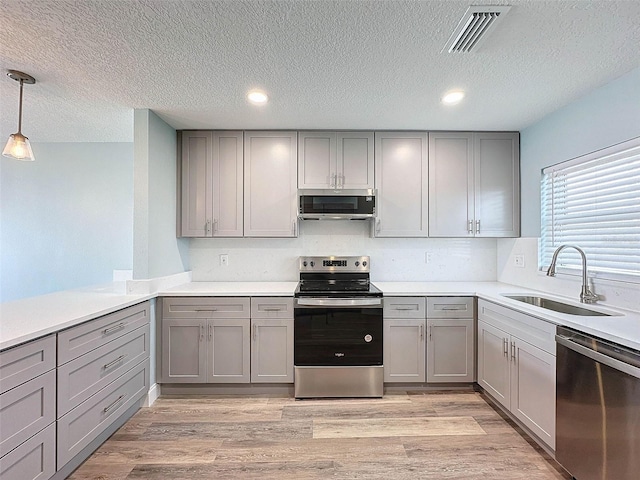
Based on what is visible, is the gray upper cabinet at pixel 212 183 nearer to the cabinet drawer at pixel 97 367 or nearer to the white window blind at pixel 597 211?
the cabinet drawer at pixel 97 367

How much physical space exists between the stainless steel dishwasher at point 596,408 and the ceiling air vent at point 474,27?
160cm

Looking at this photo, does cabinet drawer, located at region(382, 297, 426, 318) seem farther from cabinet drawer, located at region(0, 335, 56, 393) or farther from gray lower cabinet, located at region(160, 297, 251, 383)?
cabinet drawer, located at region(0, 335, 56, 393)

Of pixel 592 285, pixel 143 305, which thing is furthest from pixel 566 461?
pixel 143 305

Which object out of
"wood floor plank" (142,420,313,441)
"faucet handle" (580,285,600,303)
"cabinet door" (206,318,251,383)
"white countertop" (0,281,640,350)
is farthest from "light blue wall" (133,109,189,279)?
"faucet handle" (580,285,600,303)

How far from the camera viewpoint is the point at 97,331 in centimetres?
188

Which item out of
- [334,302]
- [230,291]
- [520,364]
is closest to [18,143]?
[230,291]

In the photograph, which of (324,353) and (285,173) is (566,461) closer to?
(324,353)

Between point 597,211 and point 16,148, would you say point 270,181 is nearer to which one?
point 16,148

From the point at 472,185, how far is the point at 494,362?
1608mm

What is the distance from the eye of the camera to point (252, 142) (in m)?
3.01

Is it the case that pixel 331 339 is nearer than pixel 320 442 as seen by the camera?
No

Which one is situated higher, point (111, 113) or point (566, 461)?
point (111, 113)

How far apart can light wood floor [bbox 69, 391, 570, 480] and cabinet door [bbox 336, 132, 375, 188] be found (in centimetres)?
193

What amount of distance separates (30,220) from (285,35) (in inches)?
137
